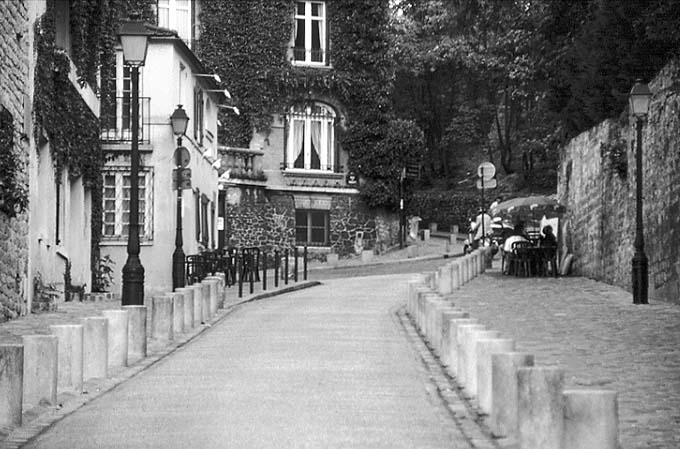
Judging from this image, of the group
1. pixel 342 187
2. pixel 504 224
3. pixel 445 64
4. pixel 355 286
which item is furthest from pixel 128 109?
pixel 445 64

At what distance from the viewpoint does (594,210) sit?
34500mm

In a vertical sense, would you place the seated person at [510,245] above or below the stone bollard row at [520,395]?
above

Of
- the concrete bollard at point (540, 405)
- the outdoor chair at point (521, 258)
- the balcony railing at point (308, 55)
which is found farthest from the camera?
the balcony railing at point (308, 55)

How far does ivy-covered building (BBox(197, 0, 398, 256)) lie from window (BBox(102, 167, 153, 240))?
15.8 meters

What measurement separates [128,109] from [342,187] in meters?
18.5

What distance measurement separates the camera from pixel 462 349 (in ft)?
49.4

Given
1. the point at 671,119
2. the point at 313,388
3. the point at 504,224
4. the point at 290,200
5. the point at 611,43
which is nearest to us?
the point at 313,388

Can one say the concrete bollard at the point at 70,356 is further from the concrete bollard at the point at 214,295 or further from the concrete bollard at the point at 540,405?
the concrete bollard at the point at 214,295

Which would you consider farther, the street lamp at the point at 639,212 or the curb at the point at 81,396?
the street lamp at the point at 639,212

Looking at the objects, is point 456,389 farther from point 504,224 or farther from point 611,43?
point 504,224

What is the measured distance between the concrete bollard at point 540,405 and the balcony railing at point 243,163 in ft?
140

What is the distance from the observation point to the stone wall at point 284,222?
53719 millimetres

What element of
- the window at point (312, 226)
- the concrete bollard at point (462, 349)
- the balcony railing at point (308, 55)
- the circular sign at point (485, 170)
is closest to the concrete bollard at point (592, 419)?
the concrete bollard at point (462, 349)

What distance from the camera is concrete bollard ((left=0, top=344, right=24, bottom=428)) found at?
11.3m
